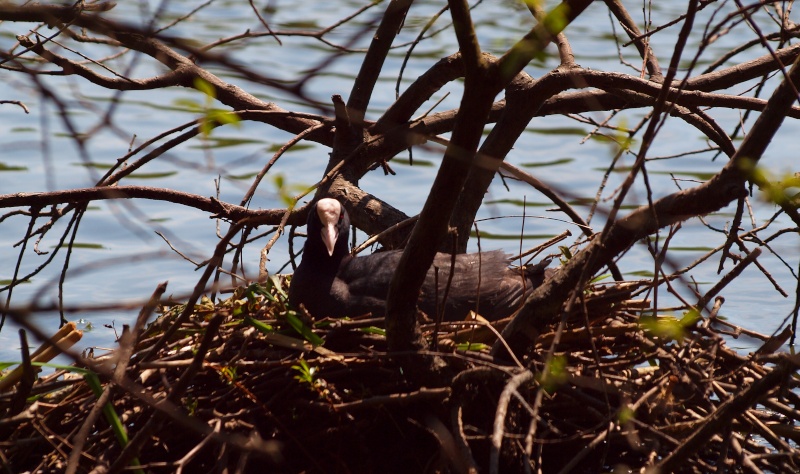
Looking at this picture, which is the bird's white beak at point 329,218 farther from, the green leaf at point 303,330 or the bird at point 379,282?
the green leaf at point 303,330

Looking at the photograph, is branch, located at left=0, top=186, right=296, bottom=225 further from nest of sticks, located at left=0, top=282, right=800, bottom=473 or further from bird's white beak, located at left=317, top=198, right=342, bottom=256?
nest of sticks, located at left=0, top=282, right=800, bottom=473

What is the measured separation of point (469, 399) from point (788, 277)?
4996 millimetres

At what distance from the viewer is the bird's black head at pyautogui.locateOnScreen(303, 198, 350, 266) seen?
148 inches

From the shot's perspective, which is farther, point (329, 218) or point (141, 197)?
point (329, 218)

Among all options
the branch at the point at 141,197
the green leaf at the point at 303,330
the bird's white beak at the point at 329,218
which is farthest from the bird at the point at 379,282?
the green leaf at the point at 303,330

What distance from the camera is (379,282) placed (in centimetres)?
356

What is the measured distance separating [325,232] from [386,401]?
1204 millimetres

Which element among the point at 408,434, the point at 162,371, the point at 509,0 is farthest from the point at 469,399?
the point at 509,0

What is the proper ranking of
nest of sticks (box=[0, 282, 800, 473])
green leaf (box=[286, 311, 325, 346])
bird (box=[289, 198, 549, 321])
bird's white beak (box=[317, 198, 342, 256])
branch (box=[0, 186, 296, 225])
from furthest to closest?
bird's white beak (box=[317, 198, 342, 256]), bird (box=[289, 198, 549, 321]), branch (box=[0, 186, 296, 225]), green leaf (box=[286, 311, 325, 346]), nest of sticks (box=[0, 282, 800, 473])

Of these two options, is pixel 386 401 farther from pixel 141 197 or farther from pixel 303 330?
pixel 141 197

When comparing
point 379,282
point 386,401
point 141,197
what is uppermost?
point 141,197

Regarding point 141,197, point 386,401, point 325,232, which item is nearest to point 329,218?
point 325,232

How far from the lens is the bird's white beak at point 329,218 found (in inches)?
148

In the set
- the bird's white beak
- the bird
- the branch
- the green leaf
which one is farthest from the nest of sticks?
the bird's white beak
